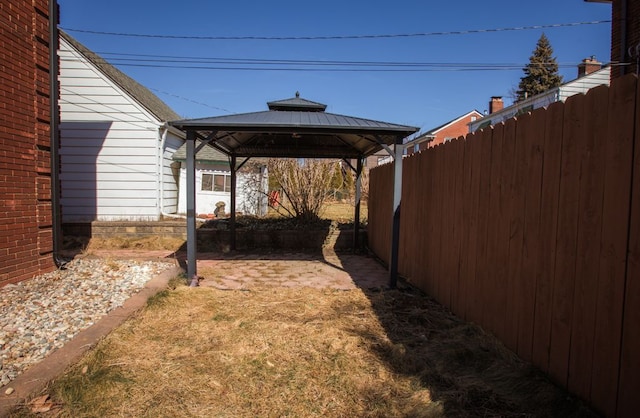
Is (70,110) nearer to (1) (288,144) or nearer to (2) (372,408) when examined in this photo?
(1) (288,144)

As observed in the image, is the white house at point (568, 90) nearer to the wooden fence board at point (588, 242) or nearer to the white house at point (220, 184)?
the white house at point (220, 184)

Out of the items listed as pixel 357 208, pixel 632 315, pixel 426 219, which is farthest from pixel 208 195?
pixel 632 315

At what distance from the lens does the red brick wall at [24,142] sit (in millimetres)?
4895

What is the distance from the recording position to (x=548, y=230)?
2.69m

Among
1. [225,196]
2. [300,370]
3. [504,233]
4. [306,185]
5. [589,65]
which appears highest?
[589,65]

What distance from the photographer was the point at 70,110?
11.0 metres

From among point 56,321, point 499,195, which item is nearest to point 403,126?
point 499,195

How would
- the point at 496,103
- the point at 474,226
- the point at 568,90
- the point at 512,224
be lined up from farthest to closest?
the point at 496,103, the point at 568,90, the point at 474,226, the point at 512,224

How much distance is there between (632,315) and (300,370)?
2134 mm

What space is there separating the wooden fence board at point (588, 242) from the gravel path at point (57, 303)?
11.9ft

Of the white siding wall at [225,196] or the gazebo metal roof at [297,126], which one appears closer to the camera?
the gazebo metal roof at [297,126]

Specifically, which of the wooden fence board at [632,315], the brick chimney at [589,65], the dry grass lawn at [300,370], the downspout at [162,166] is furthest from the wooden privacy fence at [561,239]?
the brick chimney at [589,65]

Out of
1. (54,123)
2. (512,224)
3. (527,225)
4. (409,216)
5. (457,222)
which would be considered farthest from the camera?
(409,216)

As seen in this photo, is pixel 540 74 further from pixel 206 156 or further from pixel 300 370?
pixel 300 370
